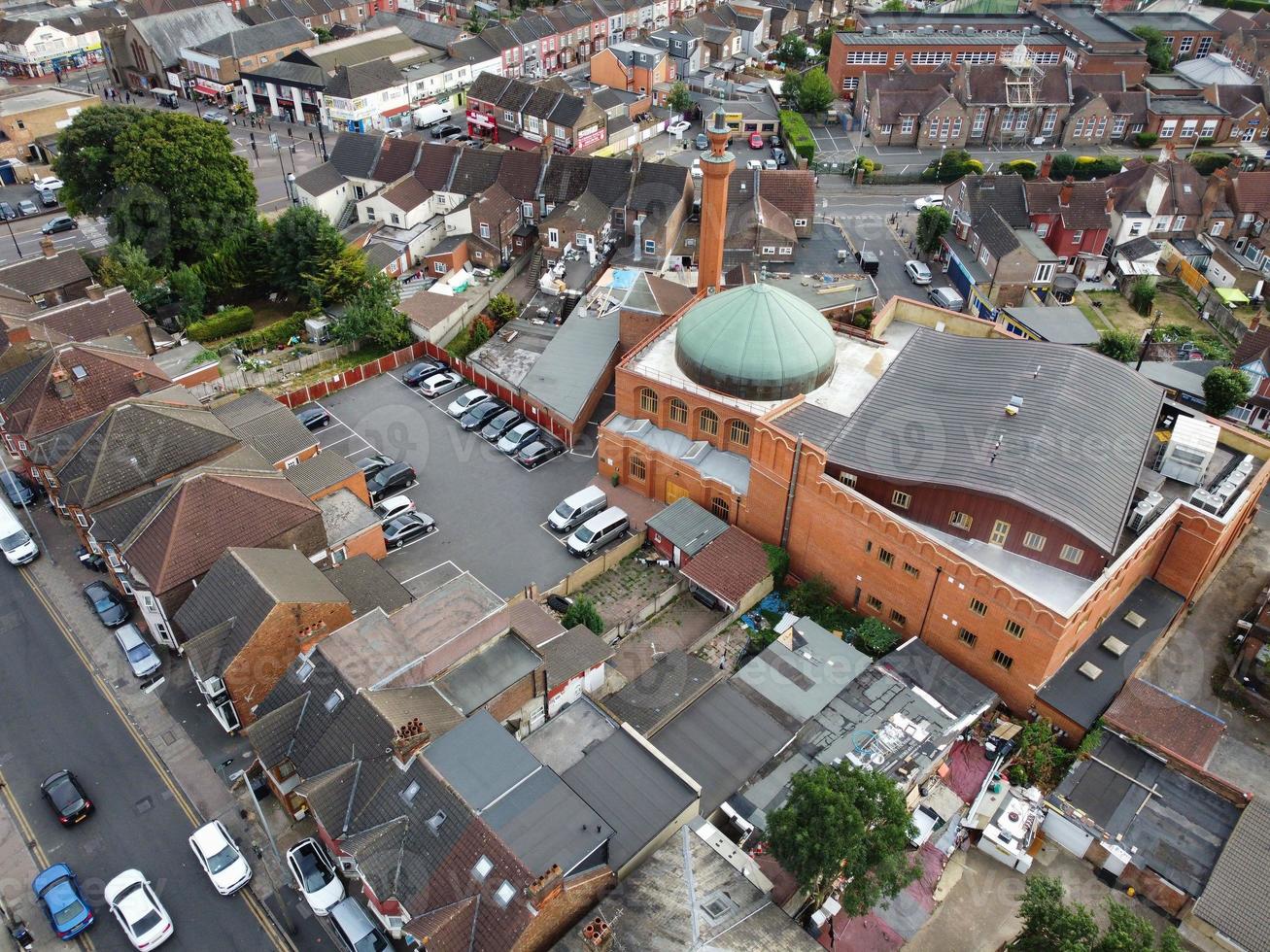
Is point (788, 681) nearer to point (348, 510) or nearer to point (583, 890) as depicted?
point (583, 890)

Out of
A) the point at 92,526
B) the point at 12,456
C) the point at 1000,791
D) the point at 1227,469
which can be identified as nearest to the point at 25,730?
the point at 92,526

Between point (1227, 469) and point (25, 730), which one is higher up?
point (1227, 469)

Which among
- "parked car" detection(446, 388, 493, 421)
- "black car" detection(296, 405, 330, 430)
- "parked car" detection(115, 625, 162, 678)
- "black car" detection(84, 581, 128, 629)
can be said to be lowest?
"parked car" detection(115, 625, 162, 678)

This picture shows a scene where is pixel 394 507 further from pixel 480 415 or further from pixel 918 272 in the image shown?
pixel 918 272

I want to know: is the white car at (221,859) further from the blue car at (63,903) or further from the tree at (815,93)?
the tree at (815,93)

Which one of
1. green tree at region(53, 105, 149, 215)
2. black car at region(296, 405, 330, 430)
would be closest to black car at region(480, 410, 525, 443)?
black car at region(296, 405, 330, 430)

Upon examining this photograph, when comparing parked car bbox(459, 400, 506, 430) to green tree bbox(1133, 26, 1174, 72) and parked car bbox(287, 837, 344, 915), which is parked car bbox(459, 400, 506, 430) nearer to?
parked car bbox(287, 837, 344, 915)

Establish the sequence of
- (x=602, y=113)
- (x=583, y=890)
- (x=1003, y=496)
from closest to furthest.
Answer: (x=583, y=890) → (x=1003, y=496) → (x=602, y=113)
